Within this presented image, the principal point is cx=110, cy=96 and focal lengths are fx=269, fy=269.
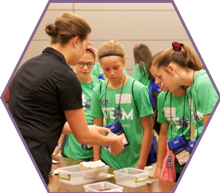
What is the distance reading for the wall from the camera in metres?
2.78

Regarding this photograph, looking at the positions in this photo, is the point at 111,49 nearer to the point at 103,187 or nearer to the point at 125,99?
the point at 125,99

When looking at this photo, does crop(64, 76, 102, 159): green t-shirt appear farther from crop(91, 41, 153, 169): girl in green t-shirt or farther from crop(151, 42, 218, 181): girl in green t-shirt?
crop(151, 42, 218, 181): girl in green t-shirt

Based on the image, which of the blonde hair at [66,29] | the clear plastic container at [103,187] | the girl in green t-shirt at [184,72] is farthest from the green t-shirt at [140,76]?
the blonde hair at [66,29]

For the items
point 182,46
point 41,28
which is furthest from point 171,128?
point 41,28

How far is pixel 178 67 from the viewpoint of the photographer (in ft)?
5.40

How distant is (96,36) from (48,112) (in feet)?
6.53

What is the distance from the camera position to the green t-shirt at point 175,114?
174 cm

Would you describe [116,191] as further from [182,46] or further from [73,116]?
[182,46]

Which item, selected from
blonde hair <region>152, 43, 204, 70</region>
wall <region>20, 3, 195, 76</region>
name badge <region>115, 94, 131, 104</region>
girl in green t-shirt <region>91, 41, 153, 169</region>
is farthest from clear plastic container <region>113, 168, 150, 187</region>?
wall <region>20, 3, 195, 76</region>

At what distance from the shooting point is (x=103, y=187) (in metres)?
1.46

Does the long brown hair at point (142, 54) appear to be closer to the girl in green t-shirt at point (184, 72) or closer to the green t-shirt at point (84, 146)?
the green t-shirt at point (84, 146)

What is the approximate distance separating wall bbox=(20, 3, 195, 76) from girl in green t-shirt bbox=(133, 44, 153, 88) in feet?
0.35

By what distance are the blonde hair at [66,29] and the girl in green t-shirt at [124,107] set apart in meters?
0.70

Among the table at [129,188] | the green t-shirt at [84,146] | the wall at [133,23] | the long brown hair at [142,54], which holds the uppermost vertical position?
the wall at [133,23]
